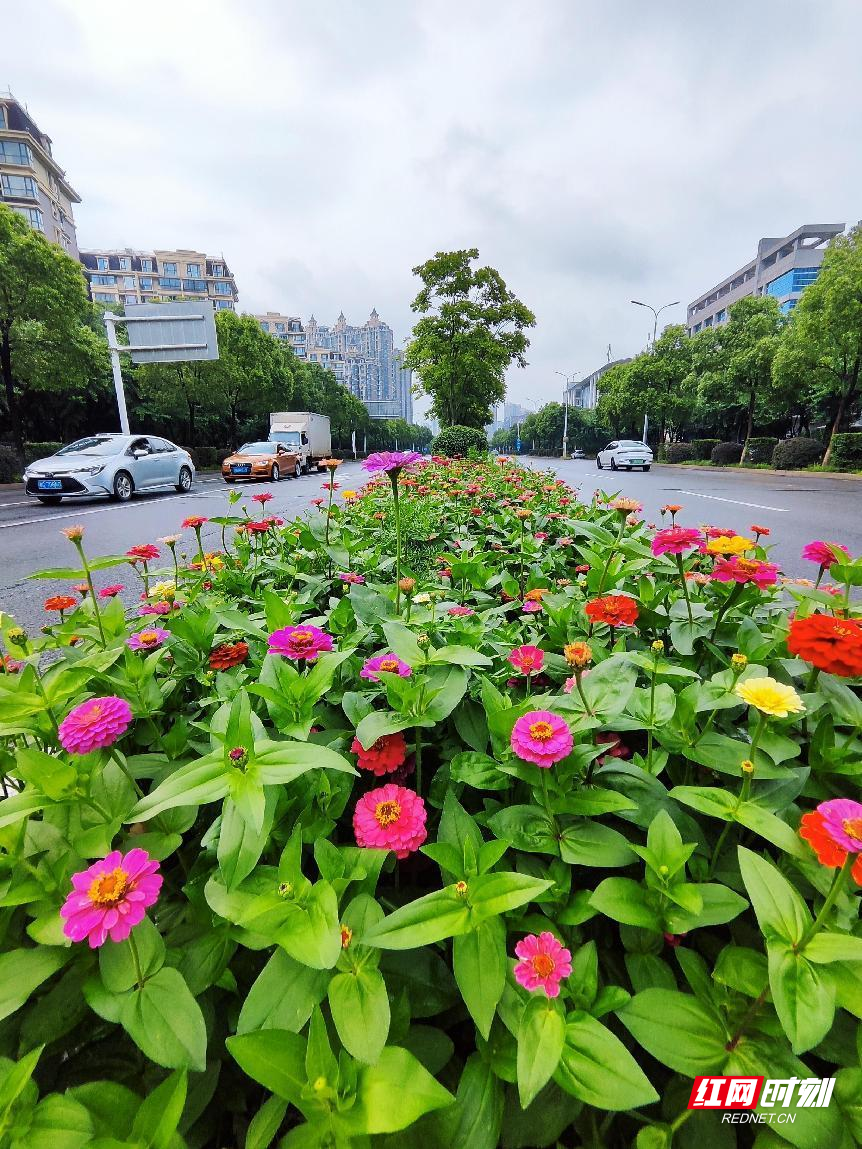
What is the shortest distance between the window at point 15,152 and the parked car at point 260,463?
41379 mm

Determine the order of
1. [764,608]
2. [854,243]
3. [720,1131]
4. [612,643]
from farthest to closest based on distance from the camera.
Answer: [854,243] < [764,608] < [612,643] < [720,1131]

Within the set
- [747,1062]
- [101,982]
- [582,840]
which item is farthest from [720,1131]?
[101,982]

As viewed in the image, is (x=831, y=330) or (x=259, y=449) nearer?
(x=831, y=330)

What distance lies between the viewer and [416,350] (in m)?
21.0

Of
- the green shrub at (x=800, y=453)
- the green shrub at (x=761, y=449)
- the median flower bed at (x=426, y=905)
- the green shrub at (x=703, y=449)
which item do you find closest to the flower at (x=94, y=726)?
the median flower bed at (x=426, y=905)

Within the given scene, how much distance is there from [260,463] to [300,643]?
48.6 ft

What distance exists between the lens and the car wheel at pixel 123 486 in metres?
9.70

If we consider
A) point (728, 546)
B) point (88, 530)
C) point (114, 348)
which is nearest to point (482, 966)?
point (728, 546)

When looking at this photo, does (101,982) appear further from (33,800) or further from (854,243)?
(854,243)

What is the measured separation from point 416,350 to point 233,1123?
2238cm

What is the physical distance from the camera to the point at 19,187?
3928 centimetres

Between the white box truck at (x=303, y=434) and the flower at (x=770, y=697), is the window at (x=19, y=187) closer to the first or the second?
the white box truck at (x=303, y=434)

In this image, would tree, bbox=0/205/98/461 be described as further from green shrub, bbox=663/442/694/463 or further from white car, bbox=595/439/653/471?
green shrub, bbox=663/442/694/463

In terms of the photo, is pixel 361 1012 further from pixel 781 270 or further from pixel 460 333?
pixel 781 270
